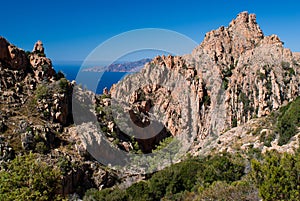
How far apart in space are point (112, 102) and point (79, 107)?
29.2 ft

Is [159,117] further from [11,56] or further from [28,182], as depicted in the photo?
[28,182]

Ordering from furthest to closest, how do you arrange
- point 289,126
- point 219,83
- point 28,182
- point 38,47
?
point 219,83 → point 38,47 → point 289,126 → point 28,182

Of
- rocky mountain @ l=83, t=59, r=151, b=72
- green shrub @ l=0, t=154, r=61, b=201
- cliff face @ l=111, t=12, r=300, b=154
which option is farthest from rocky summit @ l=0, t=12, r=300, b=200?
rocky mountain @ l=83, t=59, r=151, b=72

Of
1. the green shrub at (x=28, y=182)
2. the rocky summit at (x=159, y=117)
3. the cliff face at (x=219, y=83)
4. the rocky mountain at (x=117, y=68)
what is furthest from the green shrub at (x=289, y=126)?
the cliff face at (x=219, y=83)

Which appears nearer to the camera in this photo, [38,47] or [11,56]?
[11,56]

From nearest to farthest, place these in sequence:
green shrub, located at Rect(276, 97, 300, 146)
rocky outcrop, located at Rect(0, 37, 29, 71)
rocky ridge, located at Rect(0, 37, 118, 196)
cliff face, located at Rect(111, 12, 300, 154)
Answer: green shrub, located at Rect(276, 97, 300, 146) → rocky ridge, located at Rect(0, 37, 118, 196) → rocky outcrop, located at Rect(0, 37, 29, 71) → cliff face, located at Rect(111, 12, 300, 154)

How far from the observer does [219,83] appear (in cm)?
8138

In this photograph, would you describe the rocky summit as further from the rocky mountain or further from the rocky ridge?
the rocky mountain

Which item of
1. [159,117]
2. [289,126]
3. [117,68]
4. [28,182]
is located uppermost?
[117,68]

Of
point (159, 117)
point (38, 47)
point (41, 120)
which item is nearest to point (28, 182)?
point (41, 120)

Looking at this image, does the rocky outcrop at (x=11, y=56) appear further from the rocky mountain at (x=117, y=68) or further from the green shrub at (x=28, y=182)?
the green shrub at (x=28, y=182)

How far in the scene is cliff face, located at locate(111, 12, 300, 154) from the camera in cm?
7188

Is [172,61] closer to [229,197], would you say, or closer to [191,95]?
[191,95]

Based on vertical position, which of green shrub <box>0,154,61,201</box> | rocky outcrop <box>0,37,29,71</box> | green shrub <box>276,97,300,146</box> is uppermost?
rocky outcrop <box>0,37,29,71</box>
